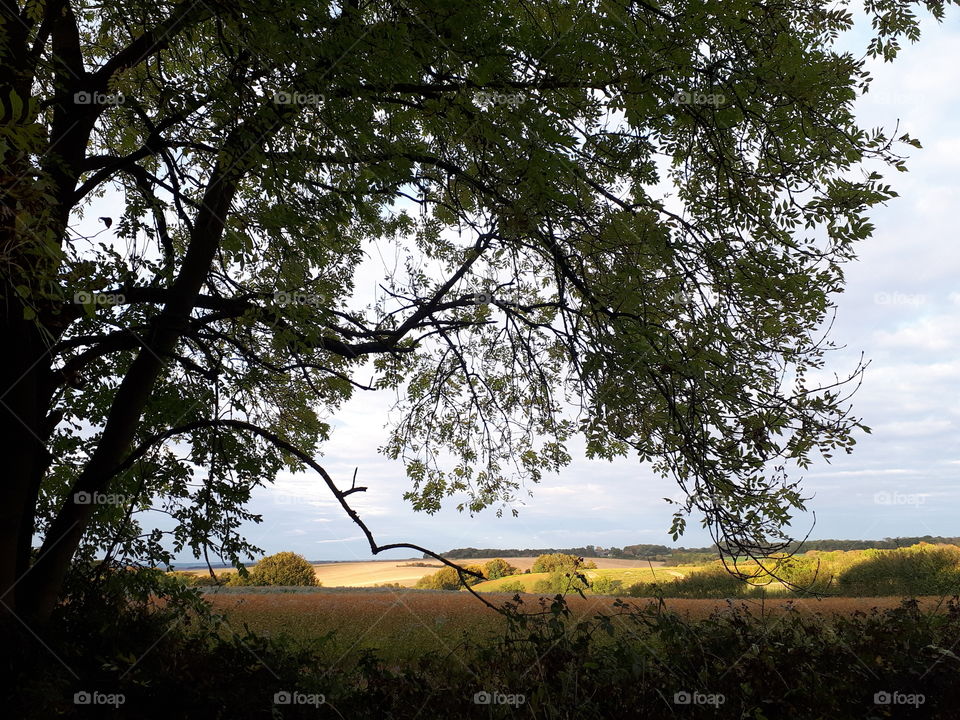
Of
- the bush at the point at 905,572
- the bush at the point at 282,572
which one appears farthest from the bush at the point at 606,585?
the bush at the point at 282,572

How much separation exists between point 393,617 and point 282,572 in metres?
12.7

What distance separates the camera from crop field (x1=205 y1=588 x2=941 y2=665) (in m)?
10.3

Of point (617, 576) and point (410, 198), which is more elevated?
point (410, 198)

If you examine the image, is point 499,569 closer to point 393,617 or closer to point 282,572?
point 282,572

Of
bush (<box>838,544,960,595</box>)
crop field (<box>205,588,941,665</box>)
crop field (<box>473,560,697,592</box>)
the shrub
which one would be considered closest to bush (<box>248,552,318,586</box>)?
the shrub

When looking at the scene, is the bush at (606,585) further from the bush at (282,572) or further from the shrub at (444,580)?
the bush at (282,572)

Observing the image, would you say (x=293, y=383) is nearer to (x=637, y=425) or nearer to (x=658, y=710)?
(x=637, y=425)

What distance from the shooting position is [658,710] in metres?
5.57

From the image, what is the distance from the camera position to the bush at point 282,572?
23284 millimetres

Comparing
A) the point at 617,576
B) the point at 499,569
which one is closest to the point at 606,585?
the point at 617,576

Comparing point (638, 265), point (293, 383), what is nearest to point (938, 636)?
point (638, 265)

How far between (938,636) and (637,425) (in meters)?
5.19

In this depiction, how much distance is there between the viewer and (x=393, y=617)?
40.5 ft

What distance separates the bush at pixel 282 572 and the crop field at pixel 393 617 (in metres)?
8.84
